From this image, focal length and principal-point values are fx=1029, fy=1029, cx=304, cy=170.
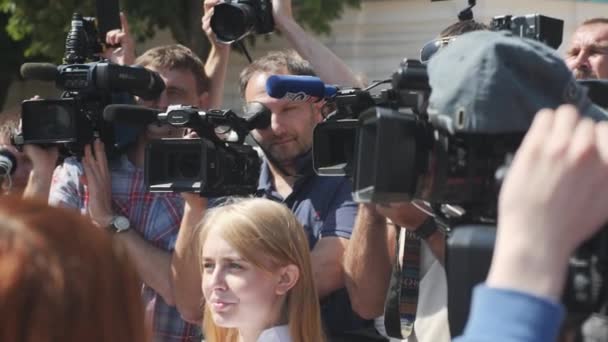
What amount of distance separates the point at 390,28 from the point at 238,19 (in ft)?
25.3

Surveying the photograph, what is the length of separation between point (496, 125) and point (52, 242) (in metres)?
0.60

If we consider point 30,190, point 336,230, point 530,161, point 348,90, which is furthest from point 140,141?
point 530,161

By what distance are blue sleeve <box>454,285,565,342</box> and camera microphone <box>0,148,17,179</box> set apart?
10.5ft

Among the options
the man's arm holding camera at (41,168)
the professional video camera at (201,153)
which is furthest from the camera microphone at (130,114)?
the man's arm holding camera at (41,168)

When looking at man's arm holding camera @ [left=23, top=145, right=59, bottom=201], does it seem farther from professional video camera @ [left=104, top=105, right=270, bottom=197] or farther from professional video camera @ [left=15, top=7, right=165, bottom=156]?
professional video camera @ [left=104, top=105, right=270, bottom=197]

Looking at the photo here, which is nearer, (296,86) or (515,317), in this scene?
(515,317)

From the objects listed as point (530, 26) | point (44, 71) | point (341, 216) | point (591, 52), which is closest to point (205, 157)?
point (341, 216)

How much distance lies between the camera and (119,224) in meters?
3.25

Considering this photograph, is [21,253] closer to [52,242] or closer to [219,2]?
[52,242]

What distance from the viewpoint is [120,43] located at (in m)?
3.67

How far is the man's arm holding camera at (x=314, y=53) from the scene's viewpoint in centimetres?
342

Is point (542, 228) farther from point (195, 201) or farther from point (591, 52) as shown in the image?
point (591, 52)

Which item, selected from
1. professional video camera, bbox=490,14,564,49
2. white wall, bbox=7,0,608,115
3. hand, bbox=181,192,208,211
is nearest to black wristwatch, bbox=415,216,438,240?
professional video camera, bbox=490,14,564,49

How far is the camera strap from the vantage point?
2648 millimetres
